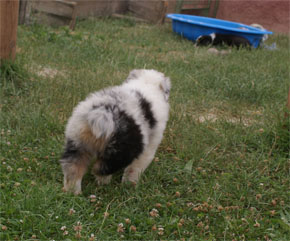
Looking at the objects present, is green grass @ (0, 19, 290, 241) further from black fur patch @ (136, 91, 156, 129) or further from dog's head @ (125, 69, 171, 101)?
dog's head @ (125, 69, 171, 101)

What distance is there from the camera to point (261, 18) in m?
13.2

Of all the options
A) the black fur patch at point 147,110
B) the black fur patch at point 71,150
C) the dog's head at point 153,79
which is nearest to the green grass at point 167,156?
the black fur patch at point 71,150

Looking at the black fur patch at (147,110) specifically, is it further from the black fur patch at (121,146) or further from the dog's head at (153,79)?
the dog's head at (153,79)

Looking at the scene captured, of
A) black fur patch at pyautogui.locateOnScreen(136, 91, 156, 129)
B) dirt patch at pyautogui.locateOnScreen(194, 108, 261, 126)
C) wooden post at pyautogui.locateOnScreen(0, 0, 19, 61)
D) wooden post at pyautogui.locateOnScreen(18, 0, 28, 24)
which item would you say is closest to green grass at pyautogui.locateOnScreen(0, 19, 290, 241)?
dirt patch at pyautogui.locateOnScreen(194, 108, 261, 126)

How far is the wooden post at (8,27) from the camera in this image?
15.6ft

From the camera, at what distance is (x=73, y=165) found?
2.98 metres

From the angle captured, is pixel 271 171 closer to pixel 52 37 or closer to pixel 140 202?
pixel 140 202

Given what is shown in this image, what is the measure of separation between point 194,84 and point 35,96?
2496mm

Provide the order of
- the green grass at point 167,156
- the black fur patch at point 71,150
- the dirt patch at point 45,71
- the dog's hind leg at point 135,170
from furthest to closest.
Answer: the dirt patch at point 45,71 → the dog's hind leg at point 135,170 → the black fur patch at point 71,150 → the green grass at point 167,156

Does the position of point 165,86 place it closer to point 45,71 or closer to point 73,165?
point 73,165

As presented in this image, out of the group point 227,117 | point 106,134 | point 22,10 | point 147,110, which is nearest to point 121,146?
point 106,134

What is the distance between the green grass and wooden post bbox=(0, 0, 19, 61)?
16 cm

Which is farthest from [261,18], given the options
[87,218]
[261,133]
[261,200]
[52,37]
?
[87,218]

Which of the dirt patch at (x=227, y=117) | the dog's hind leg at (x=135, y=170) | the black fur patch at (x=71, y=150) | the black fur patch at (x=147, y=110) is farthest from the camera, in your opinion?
the dirt patch at (x=227, y=117)
